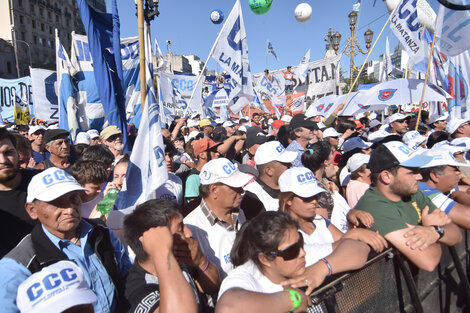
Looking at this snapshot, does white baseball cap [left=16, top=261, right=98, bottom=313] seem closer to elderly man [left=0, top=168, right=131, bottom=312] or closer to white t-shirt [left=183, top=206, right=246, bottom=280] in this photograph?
elderly man [left=0, top=168, right=131, bottom=312]

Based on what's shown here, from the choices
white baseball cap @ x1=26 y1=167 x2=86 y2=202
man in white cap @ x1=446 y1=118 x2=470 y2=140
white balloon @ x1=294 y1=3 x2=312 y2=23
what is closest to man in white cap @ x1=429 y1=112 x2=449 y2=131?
man in white cap @ x1=446 y1=118 x2=470 y2=140

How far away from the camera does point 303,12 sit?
1478 centimetres

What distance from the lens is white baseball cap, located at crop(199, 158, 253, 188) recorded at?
8.50ft

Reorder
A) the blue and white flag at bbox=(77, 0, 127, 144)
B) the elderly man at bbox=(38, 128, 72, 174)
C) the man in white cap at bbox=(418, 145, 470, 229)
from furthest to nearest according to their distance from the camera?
the blue and white flag at bbox=(77, 0, 127, 144), the elderly man at bbox=(38, 128, 72, 174), the man in white cap at bbox=(418, 145, 470, 229)

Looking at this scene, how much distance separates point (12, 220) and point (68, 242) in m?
0.83

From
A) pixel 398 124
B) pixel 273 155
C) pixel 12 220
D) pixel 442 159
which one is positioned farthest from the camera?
pixel 398 124

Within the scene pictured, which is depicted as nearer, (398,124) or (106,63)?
(106,63)

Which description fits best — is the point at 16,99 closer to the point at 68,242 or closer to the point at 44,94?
the point at 44,94

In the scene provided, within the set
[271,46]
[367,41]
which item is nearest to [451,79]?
[367,41]

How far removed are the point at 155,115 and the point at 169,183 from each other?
771 millimetres

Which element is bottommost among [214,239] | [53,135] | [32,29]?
[214,239]

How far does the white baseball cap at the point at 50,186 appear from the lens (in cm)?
193

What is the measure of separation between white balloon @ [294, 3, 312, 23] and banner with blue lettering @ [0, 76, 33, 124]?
11592 mm

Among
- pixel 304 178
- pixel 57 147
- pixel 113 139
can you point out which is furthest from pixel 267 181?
pixel 57 147
